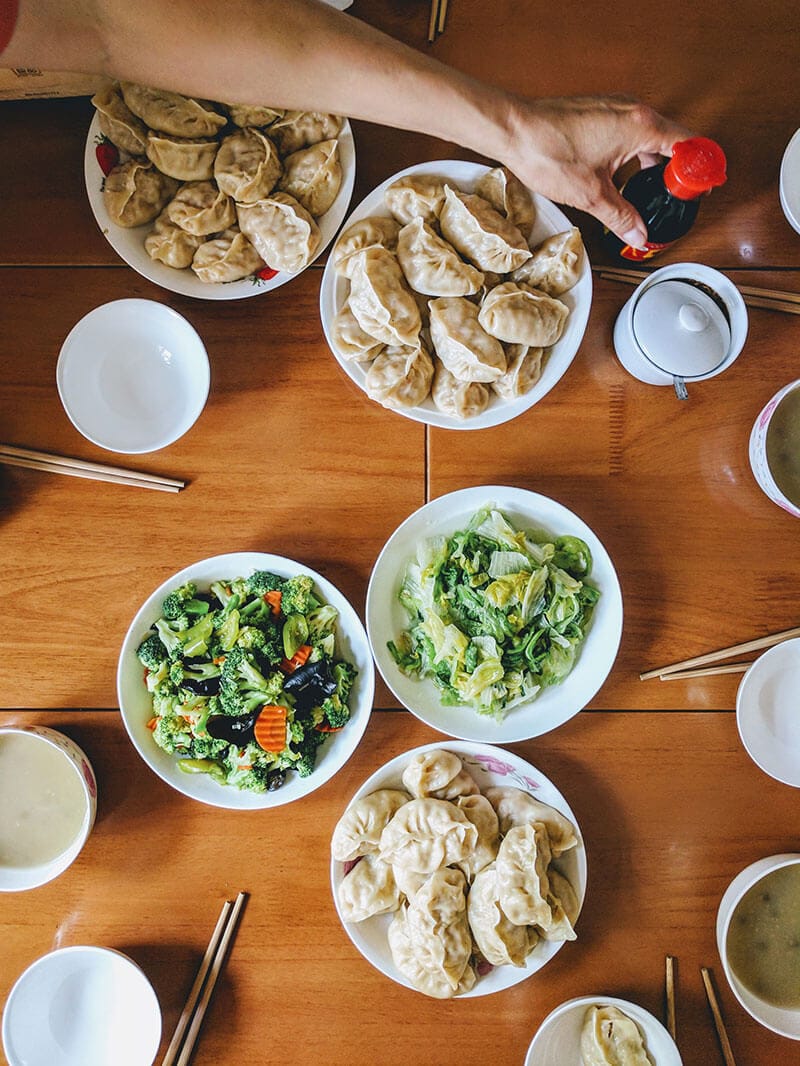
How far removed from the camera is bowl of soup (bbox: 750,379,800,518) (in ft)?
5.80

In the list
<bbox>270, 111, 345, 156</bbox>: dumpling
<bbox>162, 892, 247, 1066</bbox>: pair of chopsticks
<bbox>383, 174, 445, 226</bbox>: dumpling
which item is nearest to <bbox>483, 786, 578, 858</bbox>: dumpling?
<bbox>162, 892, 247, 1066</bbox>: pair of chopsticks

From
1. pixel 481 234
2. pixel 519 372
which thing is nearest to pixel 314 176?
pixel 481 234

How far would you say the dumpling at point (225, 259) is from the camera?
1709 millimetres

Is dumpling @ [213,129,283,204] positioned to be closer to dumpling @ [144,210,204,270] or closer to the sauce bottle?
dumpling @ [144,210,204,270]

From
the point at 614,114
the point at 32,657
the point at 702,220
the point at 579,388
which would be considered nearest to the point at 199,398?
the point at 32,657

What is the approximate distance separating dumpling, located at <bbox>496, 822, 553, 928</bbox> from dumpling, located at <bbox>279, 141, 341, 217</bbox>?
1352 mm

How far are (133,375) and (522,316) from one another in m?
0.83

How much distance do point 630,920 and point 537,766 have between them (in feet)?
1.30

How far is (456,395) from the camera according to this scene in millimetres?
1714

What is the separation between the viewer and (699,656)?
72.9 inches

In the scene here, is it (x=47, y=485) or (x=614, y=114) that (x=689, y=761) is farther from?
(x=47, y=485)

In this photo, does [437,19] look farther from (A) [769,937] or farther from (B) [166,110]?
(A) [769,937]

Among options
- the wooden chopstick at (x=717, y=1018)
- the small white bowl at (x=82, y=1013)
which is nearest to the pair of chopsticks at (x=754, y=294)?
the wooden chopstick at (x=717, y=1018)

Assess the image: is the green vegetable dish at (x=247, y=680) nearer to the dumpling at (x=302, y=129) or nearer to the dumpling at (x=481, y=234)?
the dumpling at (x=481, y=234)
